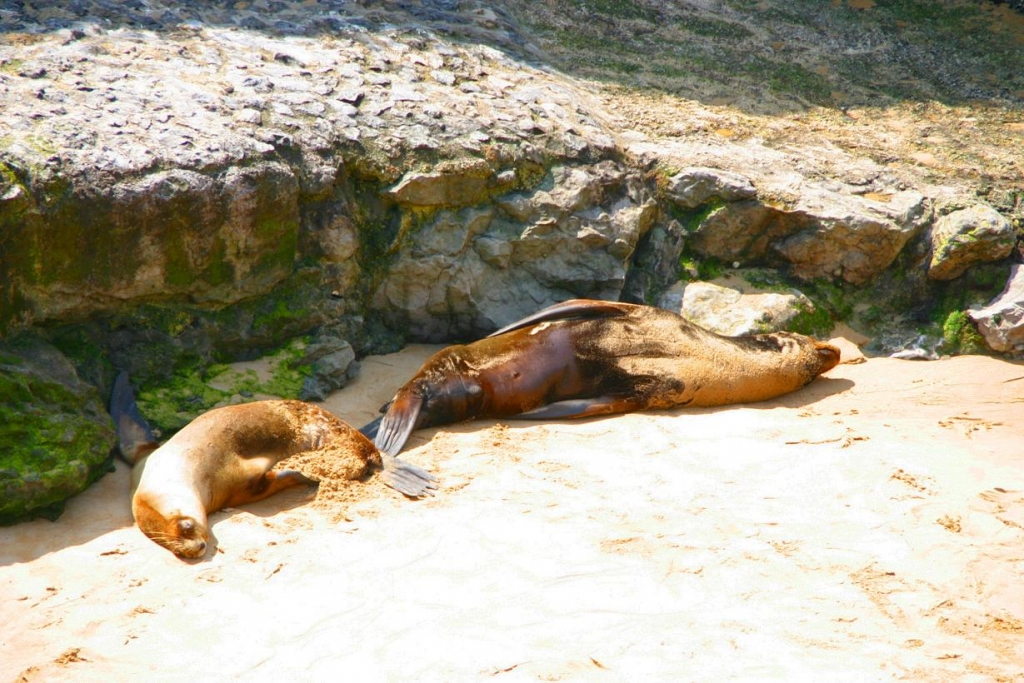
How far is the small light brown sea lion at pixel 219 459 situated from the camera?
171 inches

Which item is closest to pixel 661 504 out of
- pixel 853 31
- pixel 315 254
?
pixel 315 254

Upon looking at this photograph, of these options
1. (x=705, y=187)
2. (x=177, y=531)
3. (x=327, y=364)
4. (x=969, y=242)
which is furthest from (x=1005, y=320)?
(x=177, y=531)

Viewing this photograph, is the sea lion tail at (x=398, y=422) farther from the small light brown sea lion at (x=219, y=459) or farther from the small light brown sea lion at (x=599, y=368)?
the small light brown sea lion at (x=219, y=459)

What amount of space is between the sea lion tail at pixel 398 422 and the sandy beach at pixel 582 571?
0.65 feet

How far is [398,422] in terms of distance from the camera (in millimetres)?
5578

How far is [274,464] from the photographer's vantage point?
16.4 feet

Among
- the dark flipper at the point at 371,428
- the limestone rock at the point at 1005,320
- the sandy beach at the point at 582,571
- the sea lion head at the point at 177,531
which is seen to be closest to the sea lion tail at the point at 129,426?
the sandy beach at the point at 582,571

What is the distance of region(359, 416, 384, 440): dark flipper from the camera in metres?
5.50

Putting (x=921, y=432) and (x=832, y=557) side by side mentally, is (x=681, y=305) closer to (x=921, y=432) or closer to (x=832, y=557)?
(x=921, y=432)

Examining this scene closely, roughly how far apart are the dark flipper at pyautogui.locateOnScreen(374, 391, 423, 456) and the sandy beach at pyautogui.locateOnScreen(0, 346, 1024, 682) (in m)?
0.20

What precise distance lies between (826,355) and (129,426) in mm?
4264

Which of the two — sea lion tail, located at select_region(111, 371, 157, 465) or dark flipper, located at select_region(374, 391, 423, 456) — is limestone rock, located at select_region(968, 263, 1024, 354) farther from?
sea lion tail, located at select_region(111, 371, 157, 465)

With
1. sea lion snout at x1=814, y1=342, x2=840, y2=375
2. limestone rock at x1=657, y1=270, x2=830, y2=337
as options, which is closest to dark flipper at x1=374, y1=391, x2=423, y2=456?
limestone rock at x1=657, y1=270, x2=830, y2=337

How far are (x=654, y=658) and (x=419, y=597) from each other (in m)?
0.96
